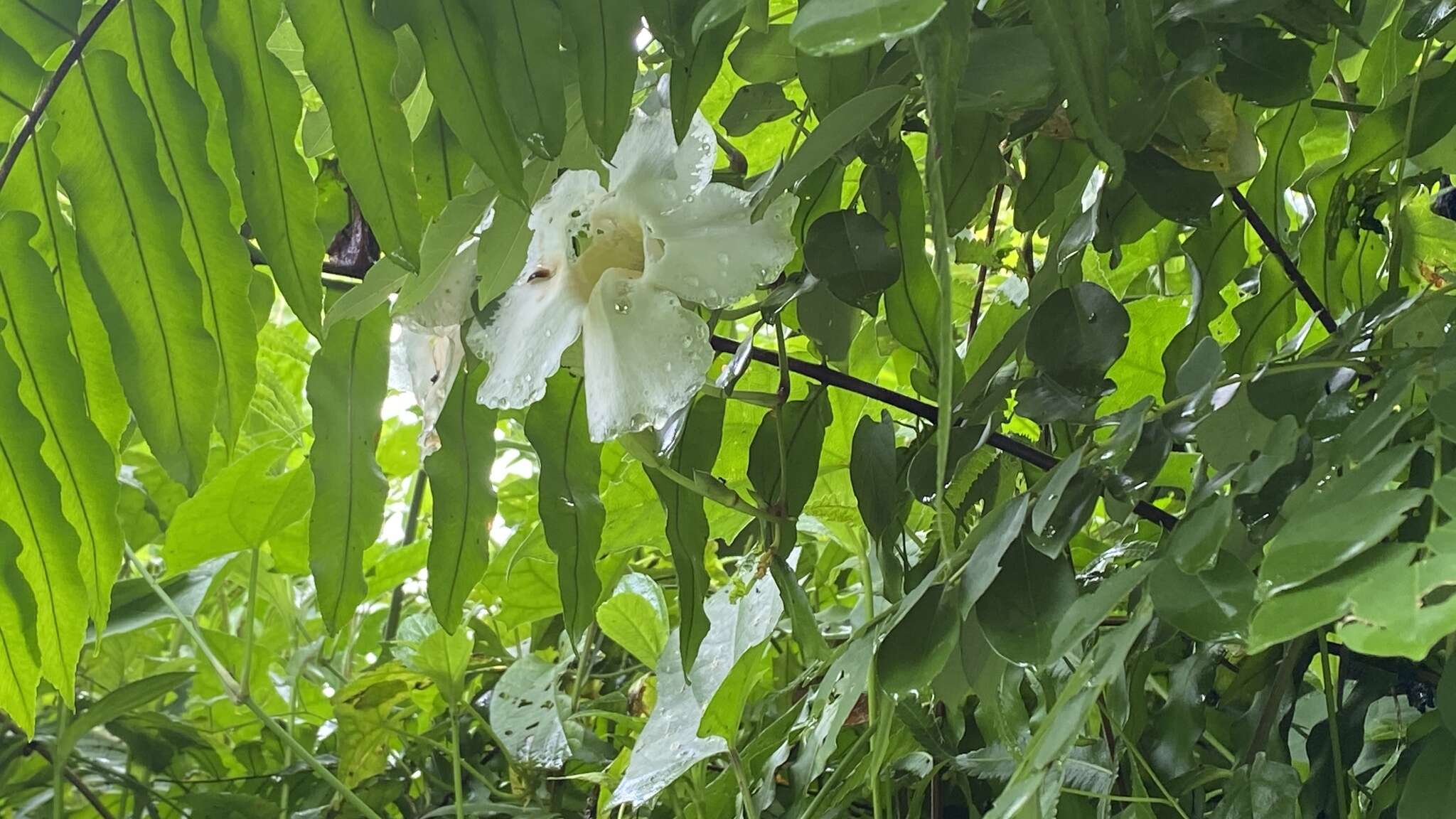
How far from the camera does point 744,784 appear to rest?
500mm

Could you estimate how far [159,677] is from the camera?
2.31ft

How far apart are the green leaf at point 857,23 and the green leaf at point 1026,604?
0.19 m

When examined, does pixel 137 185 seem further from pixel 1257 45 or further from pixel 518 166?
pixel 1257 45

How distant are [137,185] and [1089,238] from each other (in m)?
0.34

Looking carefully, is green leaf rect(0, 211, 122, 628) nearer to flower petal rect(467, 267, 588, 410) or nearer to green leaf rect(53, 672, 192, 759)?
flower petal rect(467, 267, 588, 410)

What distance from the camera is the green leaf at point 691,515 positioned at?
44 cm

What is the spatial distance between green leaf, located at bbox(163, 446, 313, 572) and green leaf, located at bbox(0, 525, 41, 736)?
24cm

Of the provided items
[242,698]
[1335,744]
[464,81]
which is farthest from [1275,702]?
[242,698]

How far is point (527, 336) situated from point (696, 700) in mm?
218

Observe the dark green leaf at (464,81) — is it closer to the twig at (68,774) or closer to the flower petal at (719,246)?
the flower petal at (719,246)

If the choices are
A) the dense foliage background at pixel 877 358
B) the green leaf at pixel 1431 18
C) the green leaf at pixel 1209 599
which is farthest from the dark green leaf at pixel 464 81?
the green leaf at pixel 1431 18

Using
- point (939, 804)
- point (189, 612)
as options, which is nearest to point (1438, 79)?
point (939, 804)

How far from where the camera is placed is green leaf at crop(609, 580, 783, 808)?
1.66 ft

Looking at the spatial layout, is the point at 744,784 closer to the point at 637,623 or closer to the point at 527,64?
the point at 637,623
